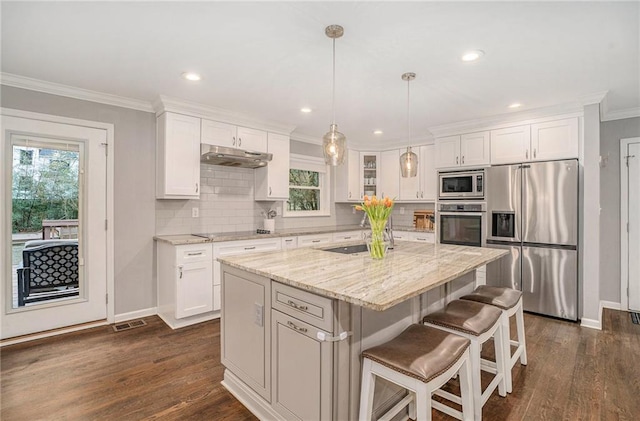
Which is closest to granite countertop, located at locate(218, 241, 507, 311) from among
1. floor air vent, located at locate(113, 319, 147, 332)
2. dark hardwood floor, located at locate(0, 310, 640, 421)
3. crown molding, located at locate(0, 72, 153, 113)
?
dark hardwood floor, located at locate(0, 310, 640, 421)

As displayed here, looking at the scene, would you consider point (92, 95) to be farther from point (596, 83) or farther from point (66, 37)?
point (596, 83)

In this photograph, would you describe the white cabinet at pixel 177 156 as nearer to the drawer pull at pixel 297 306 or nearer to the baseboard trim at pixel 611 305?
the drawer pull at pixel 297 306

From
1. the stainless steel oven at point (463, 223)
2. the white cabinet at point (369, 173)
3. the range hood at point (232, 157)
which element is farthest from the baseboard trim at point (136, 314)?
the stainless steel oven at point (463, 223)

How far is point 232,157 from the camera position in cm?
373

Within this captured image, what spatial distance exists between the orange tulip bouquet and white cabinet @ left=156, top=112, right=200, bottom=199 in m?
2.26

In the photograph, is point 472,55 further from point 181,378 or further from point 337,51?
point 181,378

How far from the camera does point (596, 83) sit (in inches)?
115

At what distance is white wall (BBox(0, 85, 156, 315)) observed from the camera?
339 centimetres

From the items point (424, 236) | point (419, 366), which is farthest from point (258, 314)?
point (424, 236)

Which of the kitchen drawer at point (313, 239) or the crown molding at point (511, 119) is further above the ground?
the crown molding at point (511, 119)

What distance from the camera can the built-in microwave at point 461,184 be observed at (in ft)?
13.3

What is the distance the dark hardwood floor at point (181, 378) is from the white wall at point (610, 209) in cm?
92

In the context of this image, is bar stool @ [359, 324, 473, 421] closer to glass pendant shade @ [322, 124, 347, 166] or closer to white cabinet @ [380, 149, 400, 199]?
glass pendant shade @ [322, 124, 347, 166]

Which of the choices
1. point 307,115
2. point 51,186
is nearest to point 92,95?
point 51,186
